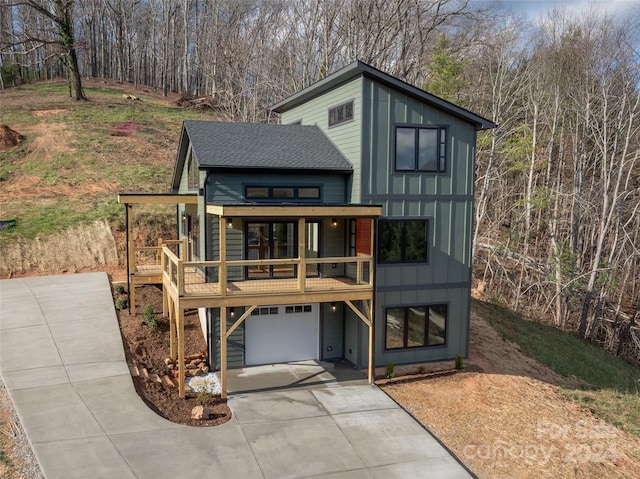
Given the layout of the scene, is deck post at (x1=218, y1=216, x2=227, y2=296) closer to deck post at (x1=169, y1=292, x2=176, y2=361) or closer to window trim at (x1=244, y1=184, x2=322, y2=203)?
window trim at (x1=244, y1=184, x2=322, y2=203)

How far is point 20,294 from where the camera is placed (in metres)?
15.9

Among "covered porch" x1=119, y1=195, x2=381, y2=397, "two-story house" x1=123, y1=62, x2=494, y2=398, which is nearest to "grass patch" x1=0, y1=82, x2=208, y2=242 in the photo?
"covered porch" x1=119, y1=195, x2=381, y2=397

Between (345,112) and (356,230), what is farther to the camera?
(345,112)

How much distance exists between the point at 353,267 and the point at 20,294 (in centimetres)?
1120

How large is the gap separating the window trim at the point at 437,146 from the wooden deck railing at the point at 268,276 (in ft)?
9.75

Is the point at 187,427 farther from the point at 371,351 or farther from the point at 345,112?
the point at 345,112

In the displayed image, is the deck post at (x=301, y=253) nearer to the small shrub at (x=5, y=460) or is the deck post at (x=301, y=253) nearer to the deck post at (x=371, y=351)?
the deck post at (x=371, y=351)

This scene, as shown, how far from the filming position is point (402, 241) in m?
13.5

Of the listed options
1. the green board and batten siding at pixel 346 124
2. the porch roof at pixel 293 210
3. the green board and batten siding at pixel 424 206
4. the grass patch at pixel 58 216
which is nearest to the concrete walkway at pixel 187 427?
the green board and batten siding at pixel 424 206

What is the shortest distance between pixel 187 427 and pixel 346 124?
8939 mm

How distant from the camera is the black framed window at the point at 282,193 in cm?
1293

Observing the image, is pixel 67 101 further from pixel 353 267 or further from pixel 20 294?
pixel 353 267

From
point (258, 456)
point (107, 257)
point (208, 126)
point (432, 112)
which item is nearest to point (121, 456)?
point (258, 456)

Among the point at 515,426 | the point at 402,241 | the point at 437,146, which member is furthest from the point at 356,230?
the point at 515,426
